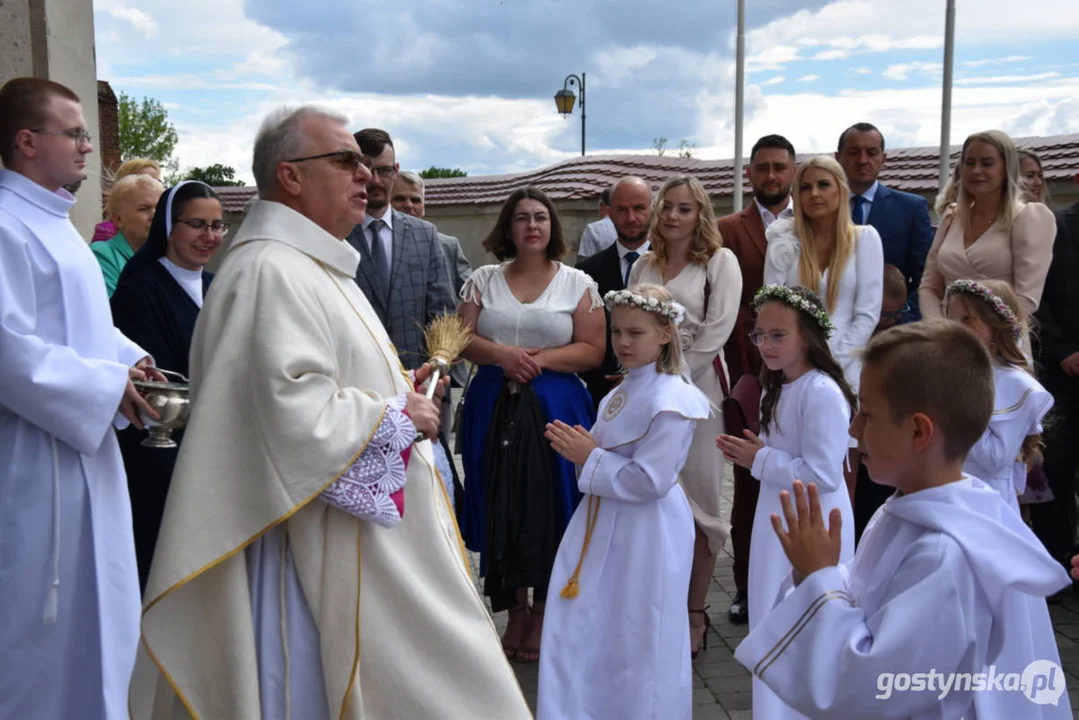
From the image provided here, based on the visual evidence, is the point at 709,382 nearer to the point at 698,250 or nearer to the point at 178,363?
the point at 698,250

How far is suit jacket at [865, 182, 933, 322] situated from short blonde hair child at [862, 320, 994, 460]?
4015mm

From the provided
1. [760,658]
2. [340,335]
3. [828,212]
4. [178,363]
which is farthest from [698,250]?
[760,658]

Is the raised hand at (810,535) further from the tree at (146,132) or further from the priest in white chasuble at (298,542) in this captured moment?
the tree at (146,132)

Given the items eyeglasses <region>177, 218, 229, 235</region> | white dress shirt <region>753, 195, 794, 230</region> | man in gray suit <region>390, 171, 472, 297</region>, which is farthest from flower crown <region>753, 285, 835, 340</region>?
man in gray suit <region>390, 171, 472, 297</region>

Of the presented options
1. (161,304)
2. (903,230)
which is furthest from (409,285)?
(903,230)

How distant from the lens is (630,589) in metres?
4.15

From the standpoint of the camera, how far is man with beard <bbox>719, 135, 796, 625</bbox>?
227 inches

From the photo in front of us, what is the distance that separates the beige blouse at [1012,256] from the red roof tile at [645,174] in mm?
4740

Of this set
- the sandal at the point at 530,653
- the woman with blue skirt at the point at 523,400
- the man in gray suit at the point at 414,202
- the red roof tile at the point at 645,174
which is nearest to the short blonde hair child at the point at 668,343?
the woman with blue skirt at the point at 523,400

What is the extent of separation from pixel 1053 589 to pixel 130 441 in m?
3.48

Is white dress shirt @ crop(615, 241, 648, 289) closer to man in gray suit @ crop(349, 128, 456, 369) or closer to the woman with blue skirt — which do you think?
the woman with blue skirt

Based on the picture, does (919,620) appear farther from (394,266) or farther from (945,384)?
(394,266)

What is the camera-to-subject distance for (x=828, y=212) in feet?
17.7

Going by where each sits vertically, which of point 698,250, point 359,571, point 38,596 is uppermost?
point 698,250
